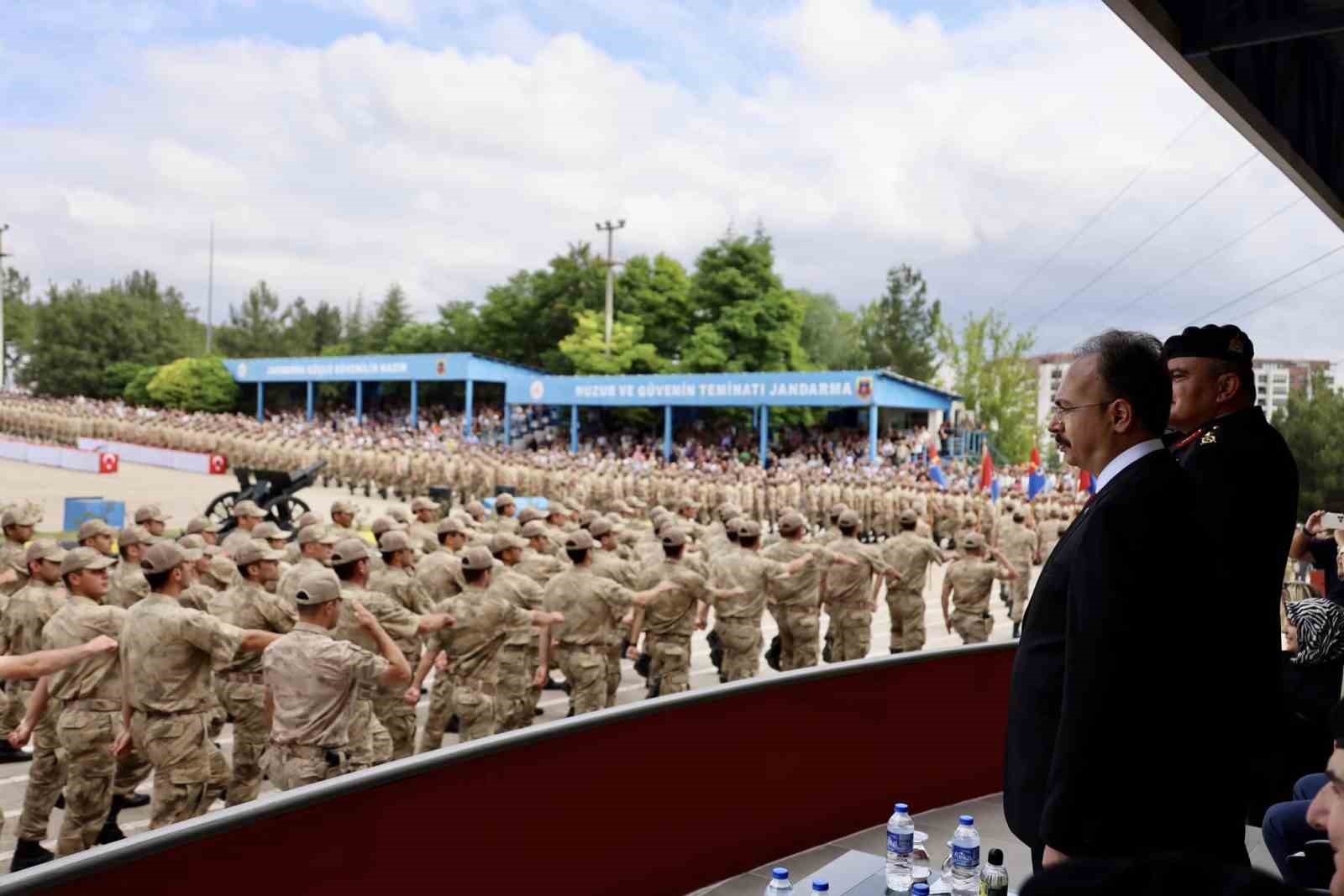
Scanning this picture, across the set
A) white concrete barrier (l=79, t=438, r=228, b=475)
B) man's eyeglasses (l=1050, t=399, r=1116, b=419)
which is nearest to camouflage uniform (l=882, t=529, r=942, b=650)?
man's eyeglasses (l=1050, t=399, r=1116, b=419)

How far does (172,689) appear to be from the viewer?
5.79m

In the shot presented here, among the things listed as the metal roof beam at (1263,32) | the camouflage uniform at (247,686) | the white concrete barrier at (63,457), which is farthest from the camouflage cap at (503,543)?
the white concrete barrier at (63,457)

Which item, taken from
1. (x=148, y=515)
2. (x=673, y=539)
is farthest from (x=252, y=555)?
(x=148, y=515)

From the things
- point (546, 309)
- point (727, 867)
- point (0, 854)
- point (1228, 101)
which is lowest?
point (0, 854)

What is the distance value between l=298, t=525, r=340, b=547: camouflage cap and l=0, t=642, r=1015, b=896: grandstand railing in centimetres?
438

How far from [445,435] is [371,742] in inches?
1554

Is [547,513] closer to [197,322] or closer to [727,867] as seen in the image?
[727,867]

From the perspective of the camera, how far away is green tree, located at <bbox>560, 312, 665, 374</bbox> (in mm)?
53281

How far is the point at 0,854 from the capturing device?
6.49 meters

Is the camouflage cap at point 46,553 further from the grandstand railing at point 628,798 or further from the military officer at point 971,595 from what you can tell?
the military officer at point 971,595

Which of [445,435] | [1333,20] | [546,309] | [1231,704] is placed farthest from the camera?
[546,309]

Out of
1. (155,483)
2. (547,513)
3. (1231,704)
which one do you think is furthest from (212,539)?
(155,483)

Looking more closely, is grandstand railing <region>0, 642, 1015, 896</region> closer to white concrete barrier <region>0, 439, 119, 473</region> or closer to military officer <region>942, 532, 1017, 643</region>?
military officer <region>942, 532, 1017, 643</region>

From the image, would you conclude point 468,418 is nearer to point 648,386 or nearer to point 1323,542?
point 648,386
